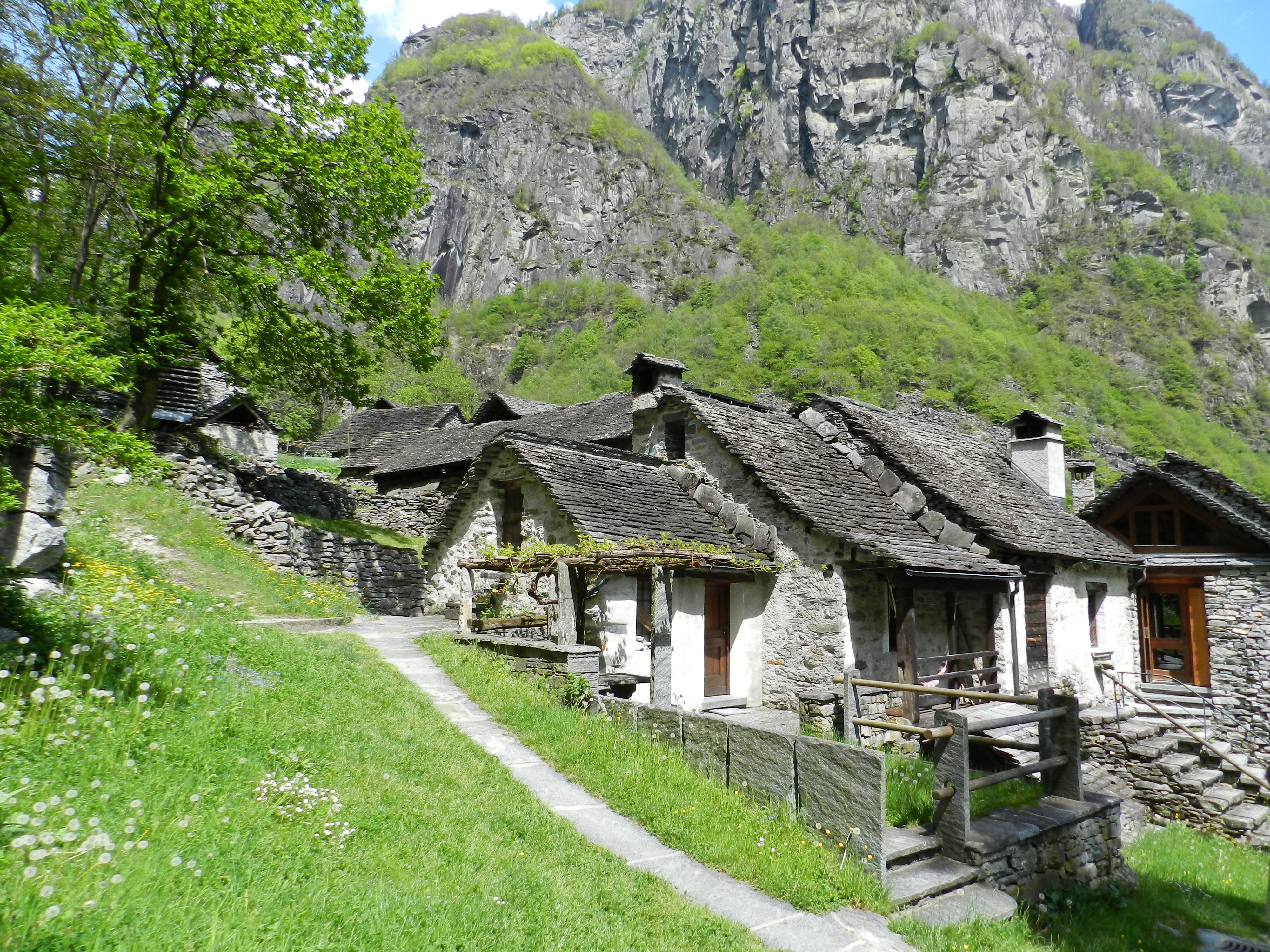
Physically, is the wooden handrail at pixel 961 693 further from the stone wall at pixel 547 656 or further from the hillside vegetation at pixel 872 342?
the hillside vegetation at pixel 872 342

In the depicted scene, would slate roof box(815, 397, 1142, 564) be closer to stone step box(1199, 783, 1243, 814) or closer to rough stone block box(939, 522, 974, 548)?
rough stone block box(939, 522, 974, 548)

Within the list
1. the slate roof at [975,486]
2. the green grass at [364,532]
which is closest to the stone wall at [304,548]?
the green grass at [364,532]

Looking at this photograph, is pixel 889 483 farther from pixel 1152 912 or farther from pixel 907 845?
pixel 907 845

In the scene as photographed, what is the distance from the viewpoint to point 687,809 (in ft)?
22.3

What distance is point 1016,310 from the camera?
277 ft

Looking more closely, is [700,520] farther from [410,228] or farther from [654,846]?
[410,228]

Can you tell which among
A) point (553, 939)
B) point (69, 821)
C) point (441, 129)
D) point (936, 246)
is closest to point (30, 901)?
point (69, 821)

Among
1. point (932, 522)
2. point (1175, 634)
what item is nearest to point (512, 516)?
point (932, 522)

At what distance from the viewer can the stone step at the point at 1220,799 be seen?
13.2 metres

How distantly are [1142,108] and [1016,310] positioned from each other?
62800mm

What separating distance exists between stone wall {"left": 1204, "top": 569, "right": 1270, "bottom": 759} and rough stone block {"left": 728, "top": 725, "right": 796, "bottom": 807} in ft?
57.5

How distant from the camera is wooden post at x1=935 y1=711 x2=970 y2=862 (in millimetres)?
6742

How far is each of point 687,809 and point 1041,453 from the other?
1880 centimetres

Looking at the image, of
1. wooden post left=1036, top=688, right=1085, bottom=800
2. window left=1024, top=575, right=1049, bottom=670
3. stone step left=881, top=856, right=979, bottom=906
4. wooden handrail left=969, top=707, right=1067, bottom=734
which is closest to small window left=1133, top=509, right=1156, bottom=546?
window left=1024, top=575, right=1049, bottom=670
